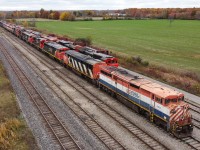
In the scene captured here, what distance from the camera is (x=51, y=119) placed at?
82.2ft

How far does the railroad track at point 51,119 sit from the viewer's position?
2058cm

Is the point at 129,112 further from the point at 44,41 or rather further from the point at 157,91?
the point at 44,41

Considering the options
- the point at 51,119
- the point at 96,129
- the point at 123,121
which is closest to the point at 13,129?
the point at 51,119

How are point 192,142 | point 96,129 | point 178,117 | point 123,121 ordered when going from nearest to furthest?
point 192,142 < point 178,117 < point 96,129 < point 123,121

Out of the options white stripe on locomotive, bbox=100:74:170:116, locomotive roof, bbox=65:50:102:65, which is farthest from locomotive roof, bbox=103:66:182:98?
locomotive roof, bbox=65:50:102:65

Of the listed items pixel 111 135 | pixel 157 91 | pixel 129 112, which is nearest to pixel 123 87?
pixel 129 112

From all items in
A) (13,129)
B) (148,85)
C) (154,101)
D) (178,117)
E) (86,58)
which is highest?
(86,58)

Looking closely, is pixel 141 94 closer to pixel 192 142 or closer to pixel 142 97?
pixel 142 97

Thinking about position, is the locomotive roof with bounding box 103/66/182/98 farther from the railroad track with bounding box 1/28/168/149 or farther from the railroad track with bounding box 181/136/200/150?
the railroad track with bounding box 181/136/200/150

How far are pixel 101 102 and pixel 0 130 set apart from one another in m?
11.5

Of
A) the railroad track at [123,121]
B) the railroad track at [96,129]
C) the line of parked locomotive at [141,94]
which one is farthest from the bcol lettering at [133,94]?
the railroad track at [96,129]

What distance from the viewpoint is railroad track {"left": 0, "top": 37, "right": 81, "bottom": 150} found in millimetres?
20575

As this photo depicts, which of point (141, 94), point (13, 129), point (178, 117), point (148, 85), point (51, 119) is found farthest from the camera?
point (51, 119)

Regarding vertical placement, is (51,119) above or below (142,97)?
below
